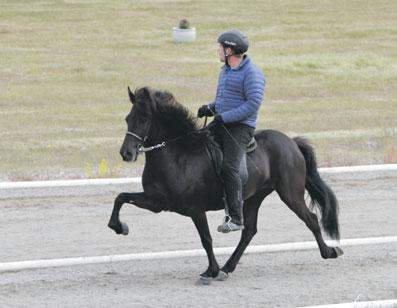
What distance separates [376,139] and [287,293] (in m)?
9.47

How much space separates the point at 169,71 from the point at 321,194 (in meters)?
18.8

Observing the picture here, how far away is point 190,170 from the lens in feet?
30.3

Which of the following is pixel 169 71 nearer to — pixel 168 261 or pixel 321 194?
pixel 321 194

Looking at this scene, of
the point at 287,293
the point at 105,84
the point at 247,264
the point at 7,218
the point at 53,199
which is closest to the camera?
the point at 287,293

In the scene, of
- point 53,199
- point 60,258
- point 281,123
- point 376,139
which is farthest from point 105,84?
point 60,258

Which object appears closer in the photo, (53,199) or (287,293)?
(287,293)

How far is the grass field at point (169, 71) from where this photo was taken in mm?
17656

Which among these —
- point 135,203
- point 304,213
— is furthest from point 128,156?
point 304,213

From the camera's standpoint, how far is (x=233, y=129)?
9383 millimetres

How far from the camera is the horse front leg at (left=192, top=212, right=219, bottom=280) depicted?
9.26 meters

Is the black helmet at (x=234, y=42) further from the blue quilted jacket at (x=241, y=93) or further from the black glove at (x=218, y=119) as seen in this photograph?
the black glove at (x=218, y=119)

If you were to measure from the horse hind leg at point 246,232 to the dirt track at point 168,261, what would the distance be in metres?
0.10

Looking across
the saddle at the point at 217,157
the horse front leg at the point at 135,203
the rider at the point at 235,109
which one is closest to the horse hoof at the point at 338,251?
the rider at the point at 235,109

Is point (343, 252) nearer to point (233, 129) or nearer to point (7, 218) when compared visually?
point (233, 129)
